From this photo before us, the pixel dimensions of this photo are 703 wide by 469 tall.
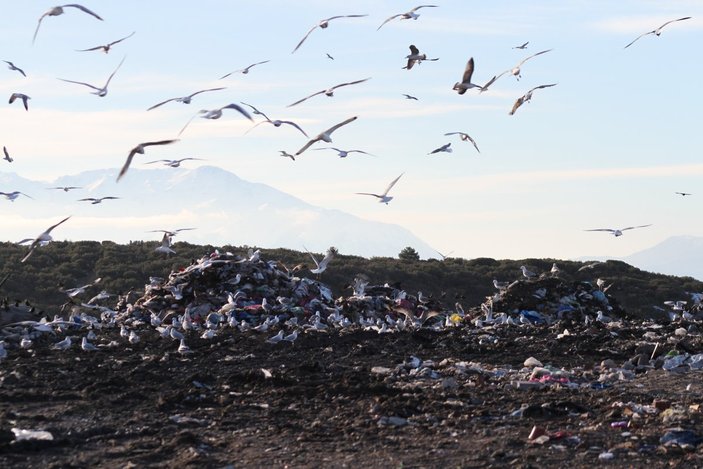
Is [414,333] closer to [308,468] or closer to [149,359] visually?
[149,359]

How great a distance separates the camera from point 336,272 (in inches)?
1225

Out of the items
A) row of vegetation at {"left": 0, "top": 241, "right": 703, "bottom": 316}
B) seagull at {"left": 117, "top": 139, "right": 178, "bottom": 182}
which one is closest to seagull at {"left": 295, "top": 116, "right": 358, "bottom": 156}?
seagull at {"left": 117, "top": 139, "right": 178, "bottom": 182}

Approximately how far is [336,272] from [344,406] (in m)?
23.2

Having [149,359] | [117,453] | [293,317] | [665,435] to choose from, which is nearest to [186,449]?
[117,453]

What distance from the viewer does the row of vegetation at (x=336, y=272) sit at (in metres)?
28.6

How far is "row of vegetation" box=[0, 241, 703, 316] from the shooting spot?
93.7 feet

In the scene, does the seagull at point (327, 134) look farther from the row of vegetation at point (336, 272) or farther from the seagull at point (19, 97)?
the row of vegetation at point (336, 272)

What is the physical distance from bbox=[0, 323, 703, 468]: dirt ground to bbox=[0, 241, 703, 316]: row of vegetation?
610 inches

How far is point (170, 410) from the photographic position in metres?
7.88

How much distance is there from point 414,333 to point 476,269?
23.6m

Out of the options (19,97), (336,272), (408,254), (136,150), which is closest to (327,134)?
(136,150)

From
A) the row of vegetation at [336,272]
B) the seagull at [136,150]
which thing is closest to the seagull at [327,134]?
the seagull at [136,150]

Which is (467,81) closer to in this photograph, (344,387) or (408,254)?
(344,387)

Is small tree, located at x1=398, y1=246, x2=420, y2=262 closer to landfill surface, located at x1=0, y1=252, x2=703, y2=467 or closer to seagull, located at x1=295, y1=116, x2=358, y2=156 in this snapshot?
landfill surface, located at x1=0, y1=252, x2=703, y2=467
